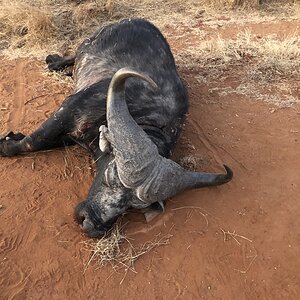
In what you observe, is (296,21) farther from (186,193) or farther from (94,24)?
(186,193)

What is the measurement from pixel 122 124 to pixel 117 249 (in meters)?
1.07

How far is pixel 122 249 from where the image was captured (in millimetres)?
3895

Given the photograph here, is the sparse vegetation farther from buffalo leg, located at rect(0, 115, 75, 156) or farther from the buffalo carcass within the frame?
the buffalo carcass

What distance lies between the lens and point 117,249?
3867 millimetres

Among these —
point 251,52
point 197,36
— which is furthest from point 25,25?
point 251,52

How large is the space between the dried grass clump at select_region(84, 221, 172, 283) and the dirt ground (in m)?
0.05

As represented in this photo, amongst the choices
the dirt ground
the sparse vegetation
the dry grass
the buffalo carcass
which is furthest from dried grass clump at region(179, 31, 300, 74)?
the buffalo carcass

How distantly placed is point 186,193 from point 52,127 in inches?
55.7

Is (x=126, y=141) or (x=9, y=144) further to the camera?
(x=9, y=144)

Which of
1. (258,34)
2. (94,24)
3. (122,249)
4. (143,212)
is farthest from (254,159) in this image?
(94,24)

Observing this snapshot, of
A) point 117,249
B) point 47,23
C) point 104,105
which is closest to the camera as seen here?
point 117,249

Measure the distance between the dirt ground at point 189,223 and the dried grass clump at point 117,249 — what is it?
5 cm

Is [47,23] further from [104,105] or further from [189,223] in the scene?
[189,223]

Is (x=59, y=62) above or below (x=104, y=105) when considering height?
below
